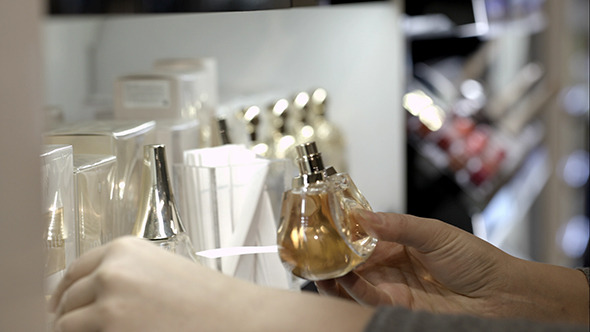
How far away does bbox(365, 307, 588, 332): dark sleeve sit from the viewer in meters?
0.41

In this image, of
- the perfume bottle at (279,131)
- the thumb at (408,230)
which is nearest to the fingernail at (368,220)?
the thumb at (408,230)

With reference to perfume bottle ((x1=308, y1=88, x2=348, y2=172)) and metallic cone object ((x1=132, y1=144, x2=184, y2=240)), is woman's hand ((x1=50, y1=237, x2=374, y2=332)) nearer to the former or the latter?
metallic cone object ((x1=132, y1=144, x2=184, y2=240))

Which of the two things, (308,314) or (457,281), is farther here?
(457,281)

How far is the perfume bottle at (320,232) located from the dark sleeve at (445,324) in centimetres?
12

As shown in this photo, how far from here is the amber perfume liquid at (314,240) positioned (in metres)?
0.53

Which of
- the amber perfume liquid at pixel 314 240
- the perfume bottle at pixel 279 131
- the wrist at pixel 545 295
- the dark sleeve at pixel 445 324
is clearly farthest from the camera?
the perfume bottle at pixel 279 131

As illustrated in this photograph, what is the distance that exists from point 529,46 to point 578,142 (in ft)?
1.09

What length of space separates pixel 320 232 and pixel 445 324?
15 centimetres

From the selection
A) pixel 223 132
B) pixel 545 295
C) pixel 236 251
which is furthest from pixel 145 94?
pixel 545 295

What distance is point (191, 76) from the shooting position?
89 cm

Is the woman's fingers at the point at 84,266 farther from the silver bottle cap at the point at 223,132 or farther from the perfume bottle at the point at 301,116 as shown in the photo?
the perfume bottle at the point at 301,116

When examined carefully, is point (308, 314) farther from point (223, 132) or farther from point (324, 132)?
point (324, 132)

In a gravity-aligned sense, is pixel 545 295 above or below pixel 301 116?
below

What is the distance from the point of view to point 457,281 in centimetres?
67
